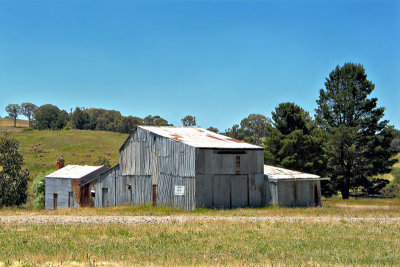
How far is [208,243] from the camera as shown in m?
16.6

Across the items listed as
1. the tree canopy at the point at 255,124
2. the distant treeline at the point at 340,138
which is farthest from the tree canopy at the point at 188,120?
the distant treeline at the point at 340,138

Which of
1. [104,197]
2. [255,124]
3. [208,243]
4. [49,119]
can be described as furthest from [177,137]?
[49,119]

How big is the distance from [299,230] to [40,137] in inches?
4096

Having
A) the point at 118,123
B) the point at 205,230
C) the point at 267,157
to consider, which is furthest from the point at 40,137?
the point at 205,230

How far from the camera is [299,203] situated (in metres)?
37.1

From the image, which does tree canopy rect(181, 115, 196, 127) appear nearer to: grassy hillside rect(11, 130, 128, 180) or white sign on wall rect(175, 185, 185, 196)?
grassy hillside rect(11, 130, 128, 180)

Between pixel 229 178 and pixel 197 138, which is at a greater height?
pixel 197 138

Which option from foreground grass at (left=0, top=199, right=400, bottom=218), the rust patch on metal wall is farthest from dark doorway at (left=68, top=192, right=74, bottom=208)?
the rust patch on metal wall

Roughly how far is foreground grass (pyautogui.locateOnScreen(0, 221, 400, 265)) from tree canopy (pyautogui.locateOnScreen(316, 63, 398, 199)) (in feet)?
114

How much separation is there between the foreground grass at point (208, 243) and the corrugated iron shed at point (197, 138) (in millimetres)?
12565

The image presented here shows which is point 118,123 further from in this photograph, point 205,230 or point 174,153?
point 205,230

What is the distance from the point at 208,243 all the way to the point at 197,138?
69.8 ft

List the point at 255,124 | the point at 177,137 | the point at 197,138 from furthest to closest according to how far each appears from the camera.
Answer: the point at 255,124 < the point at 197,138 < the point at 177,137

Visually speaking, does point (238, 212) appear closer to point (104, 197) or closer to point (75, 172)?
point (104, 197)
